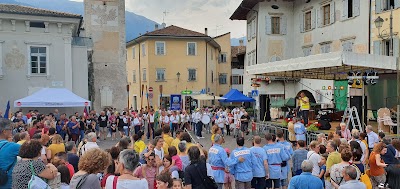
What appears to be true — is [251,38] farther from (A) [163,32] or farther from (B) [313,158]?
(B) [313,158]

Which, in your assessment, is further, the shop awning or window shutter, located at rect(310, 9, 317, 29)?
window shutter, located at rect(310, 9, 317, 29)

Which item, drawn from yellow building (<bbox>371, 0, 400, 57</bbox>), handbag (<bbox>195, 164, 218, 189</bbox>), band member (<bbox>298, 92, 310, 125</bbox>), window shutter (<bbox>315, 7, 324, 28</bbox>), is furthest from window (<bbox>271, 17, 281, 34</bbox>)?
handbag (<bbox>195, 164, 218, 189</bbox>)

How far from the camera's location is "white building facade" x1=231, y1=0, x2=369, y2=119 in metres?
25.3

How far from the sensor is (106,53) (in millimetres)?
30391

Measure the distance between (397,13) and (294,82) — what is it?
9779 mm

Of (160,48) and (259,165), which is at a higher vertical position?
(160,48)

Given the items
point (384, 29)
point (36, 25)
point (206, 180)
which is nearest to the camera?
point (206, 180)

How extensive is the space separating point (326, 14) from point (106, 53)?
17.6 metres

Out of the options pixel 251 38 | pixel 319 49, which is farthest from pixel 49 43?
pixel 319 49

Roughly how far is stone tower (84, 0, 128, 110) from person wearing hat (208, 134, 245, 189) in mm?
23951

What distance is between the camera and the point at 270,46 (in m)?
29.4

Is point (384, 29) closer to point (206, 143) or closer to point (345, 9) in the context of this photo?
point (345, 9)

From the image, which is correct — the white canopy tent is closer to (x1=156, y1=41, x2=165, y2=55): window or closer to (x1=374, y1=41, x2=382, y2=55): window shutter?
(x1=374, y1=41, x2=382, y2=55): window shutter

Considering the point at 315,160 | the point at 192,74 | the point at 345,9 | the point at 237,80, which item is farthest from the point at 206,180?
the point at 237,80
